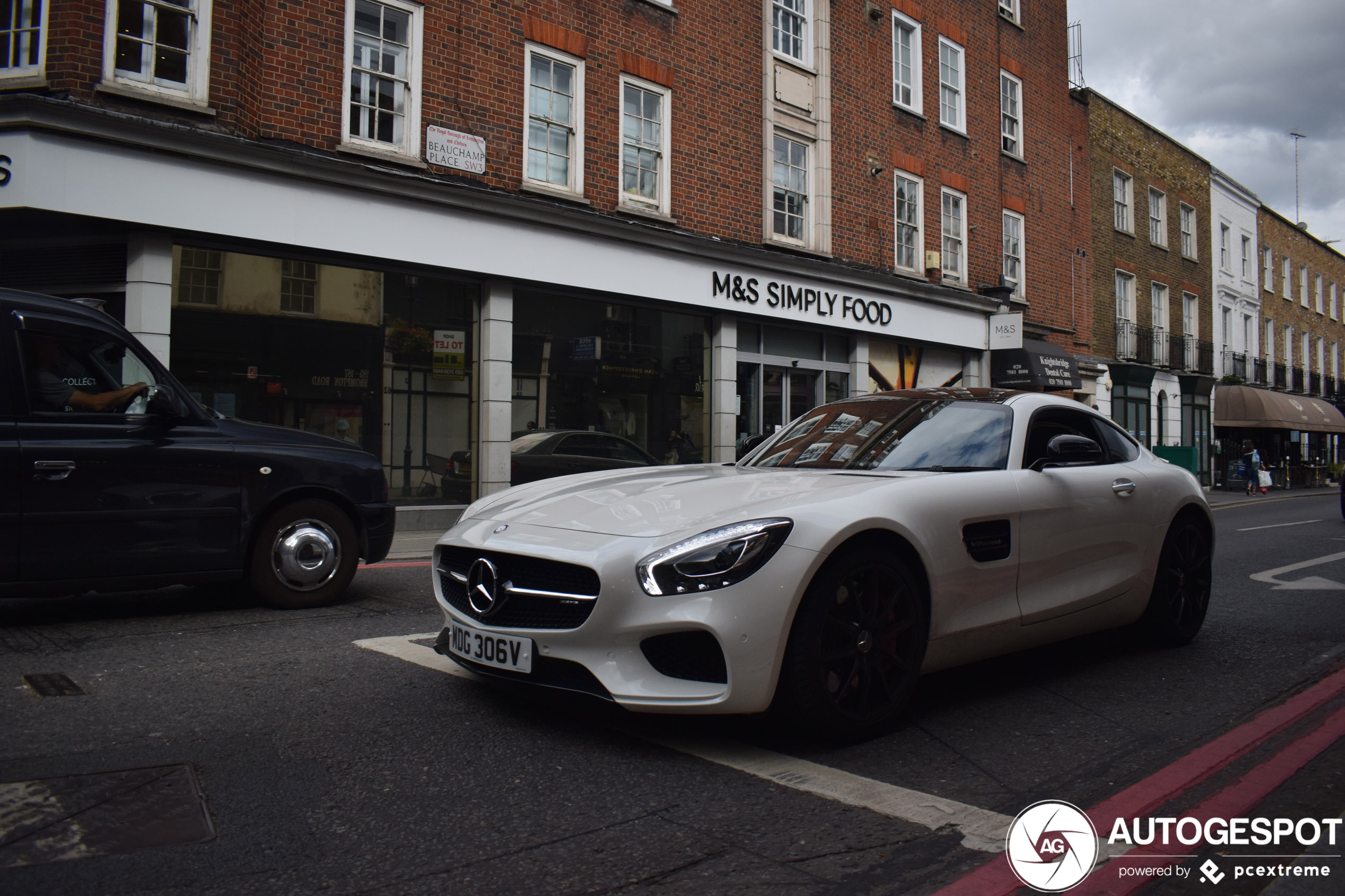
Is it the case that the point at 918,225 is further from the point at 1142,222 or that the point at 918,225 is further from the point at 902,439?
the point at 902,439

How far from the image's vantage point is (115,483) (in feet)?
17.1

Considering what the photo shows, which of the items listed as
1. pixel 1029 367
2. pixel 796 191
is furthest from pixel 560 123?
pixel 1029 367

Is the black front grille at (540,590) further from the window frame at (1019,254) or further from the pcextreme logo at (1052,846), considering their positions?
the window frame at (1019,254)

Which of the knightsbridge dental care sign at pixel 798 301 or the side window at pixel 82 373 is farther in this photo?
the knightsbridge dental care sign at pixel 798 301

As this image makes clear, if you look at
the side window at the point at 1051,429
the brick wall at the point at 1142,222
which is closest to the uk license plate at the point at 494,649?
the side window at the point at 1051,429

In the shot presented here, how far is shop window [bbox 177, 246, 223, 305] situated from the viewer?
1052 cm

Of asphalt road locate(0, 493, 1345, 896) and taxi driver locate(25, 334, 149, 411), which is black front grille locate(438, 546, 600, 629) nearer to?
asphalt road locate(0, 493, 1345, 896)

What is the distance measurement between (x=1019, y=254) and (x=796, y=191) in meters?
8.51

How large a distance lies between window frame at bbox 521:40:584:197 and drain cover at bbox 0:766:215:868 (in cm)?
1097

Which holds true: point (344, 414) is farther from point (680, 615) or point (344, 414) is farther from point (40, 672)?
point (680, 615)

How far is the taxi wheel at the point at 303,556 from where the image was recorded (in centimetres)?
582

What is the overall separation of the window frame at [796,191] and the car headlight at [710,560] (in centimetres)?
1373

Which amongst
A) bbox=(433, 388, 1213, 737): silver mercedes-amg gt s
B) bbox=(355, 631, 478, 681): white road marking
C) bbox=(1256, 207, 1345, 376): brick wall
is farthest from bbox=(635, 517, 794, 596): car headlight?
bbox=(1256, 207, 1345, 376): brick wall

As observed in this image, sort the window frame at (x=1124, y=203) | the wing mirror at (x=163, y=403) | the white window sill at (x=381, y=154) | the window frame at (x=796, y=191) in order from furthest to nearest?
the window frame at (x=1124, y=203), the window frame at (x=796, y=191), the white window sill at (x=381, y=154), the wing mirror at (x=163, y=403)
